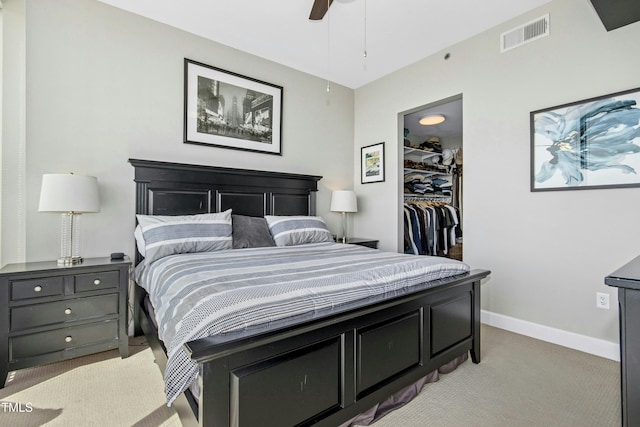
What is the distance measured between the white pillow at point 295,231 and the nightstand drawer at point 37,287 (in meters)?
1.68

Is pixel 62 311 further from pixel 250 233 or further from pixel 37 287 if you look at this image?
pixel 250 233

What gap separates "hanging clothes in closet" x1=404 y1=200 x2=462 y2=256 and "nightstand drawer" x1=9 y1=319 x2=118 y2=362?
131 inches

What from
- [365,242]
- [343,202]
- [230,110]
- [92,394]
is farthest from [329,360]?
[230,110]

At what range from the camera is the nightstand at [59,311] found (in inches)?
76.5

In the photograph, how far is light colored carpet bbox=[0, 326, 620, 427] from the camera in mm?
1629

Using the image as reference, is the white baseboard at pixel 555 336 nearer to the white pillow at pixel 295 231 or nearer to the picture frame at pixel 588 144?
the picture frame at pixel 588 144

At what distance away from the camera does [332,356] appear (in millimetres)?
1396

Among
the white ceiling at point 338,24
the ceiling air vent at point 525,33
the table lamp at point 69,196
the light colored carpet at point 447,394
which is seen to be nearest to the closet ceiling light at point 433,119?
the white ceiling at point 338,24

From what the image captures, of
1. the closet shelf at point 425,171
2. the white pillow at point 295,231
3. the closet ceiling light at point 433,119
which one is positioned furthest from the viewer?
the closet shelf at point 425,171

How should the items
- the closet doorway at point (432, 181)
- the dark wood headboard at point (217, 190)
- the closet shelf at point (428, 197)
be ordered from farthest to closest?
the closet shelf at point (428, 197), the closet doorway at point (432, 181), the dark wood headboard at point (217, 190)

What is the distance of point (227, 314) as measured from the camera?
1.15 m

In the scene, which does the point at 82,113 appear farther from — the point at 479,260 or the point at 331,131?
the point at 479,260

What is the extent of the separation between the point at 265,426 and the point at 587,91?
3.18 metres

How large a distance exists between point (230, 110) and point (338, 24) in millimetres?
Result: 1395
